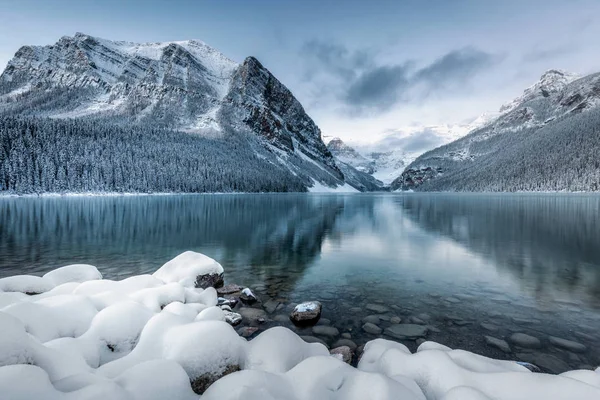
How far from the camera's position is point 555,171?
167 m

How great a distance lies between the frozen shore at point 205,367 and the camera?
388 cm

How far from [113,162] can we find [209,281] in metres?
131

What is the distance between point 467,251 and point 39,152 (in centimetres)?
13115

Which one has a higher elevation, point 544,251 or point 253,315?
point 544,251

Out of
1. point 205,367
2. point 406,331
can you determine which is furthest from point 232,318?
point 406,331

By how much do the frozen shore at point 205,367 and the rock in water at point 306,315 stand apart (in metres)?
2.48

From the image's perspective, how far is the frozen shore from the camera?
153 inches

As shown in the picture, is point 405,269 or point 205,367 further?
point 405,269

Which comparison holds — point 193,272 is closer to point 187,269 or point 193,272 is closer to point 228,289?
point 187,269

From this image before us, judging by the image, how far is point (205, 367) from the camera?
4.73m

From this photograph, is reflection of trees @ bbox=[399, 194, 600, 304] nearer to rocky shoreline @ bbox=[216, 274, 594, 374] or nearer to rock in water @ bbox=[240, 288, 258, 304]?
rocky shoreline @ bbox=[216, 274, 594, 374]

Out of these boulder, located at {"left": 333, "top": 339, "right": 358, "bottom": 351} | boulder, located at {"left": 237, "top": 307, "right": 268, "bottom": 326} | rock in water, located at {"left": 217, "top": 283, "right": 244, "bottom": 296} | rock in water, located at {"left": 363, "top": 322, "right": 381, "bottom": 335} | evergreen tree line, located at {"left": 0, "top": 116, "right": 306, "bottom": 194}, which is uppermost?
evergreen tree line, located at {"left": 0, "top": 116, "right": 306, "bottom": 194}

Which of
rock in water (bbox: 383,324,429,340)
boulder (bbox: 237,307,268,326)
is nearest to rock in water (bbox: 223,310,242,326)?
boulder (bbox: 237,307,268,326)

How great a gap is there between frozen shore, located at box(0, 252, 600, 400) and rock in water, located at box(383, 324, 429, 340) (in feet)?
5.85
